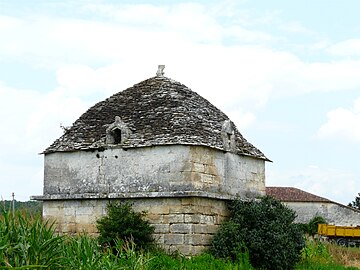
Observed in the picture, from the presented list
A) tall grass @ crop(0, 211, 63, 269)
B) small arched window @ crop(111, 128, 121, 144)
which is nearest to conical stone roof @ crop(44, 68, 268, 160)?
small arched window @ crop(111, 128, 121, 144)

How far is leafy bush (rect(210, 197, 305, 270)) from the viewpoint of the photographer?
17.9 m

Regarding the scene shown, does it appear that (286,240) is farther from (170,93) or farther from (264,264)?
(170,93)

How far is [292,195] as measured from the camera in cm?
5178

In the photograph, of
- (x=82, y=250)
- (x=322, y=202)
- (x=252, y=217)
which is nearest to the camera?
(x=82, y=250)

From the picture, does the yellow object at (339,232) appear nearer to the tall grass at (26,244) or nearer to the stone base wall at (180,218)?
the stone base wall at (180,218)

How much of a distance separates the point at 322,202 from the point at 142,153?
34386 mm

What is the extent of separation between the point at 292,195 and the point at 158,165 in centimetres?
3507

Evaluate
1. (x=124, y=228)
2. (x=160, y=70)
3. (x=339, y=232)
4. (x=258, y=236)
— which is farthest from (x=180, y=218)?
(x=339, y=232)

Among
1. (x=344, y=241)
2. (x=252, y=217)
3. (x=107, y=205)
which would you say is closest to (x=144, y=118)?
(x=107, y=205)

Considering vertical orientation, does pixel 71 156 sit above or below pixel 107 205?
above

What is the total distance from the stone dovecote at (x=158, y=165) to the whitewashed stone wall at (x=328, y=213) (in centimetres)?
3018

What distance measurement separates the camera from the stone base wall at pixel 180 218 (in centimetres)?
1753

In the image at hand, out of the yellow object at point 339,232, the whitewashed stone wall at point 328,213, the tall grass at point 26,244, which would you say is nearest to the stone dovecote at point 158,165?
the tall grass at point 26,244

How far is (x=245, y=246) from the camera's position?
17.9 metres
